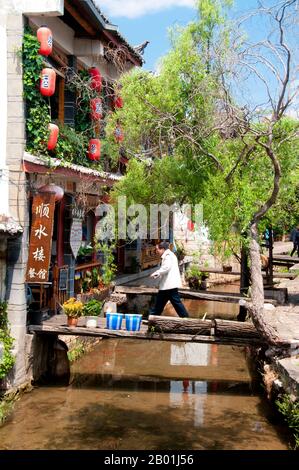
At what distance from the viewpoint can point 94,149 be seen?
12.7 m

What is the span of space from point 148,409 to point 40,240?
345cm

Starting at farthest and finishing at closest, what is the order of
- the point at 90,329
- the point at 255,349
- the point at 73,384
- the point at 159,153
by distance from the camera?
the point at 159,153, the point at 255,349, the point at 73,384, the point at 90,329

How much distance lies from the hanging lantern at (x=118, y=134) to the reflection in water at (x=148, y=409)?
5262 mm

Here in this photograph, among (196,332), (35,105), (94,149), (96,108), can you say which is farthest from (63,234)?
(196,332)

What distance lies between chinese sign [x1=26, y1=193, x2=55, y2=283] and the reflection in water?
7.24 ft

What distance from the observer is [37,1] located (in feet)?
31.2

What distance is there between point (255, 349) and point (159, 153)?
16.9 feet

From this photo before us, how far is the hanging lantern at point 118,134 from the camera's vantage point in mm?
13291

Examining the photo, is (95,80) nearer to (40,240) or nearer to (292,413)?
(40,240)

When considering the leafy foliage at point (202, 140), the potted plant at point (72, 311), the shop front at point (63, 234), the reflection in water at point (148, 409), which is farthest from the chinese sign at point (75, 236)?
the potted plant at point (72, 311)

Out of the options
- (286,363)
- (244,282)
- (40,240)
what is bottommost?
(286,363)

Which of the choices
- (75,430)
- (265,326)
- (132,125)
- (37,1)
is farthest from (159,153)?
(75,430)

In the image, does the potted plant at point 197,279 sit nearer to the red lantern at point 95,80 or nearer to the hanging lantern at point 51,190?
the red lantern at point 95,80

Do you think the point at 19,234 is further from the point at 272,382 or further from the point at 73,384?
the point at 272,382
